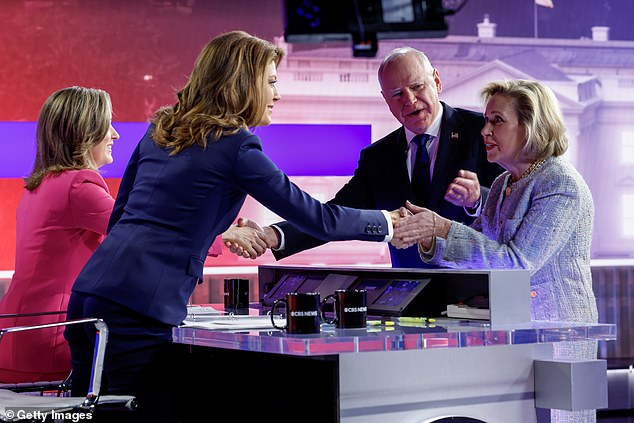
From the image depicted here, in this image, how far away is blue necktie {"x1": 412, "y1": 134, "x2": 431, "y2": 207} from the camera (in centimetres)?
395

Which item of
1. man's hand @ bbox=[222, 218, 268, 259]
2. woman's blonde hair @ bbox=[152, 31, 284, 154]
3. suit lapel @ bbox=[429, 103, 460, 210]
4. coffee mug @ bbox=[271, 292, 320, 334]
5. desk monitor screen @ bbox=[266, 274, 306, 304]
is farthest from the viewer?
suit lapel @ bbox=[429, 103, 460, 210]

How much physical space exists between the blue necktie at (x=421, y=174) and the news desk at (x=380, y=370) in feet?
4.76

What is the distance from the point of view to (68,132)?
3.38 meters

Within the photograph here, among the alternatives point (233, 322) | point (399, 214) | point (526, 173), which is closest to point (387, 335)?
point (233, 322)

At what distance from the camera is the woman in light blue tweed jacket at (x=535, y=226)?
9.06ft

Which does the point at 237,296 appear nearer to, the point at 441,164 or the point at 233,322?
the point at 233,322

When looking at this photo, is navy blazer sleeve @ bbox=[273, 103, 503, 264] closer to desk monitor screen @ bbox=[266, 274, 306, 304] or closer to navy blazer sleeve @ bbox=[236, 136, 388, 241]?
desk monitor screen @ bbox=[266, 274, 306, 304]

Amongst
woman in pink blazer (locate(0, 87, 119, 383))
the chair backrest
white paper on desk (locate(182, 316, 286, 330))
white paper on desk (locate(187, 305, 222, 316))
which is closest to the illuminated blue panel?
woman in pink blazer (locate(0, 87, 119, 383))

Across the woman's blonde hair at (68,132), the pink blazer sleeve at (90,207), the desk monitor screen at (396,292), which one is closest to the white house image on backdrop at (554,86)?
the woman's blonde hair at (68,132)

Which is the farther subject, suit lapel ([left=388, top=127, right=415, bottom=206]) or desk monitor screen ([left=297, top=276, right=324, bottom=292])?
suit lapel ([left=388, top=127, right=415, bottom=206])

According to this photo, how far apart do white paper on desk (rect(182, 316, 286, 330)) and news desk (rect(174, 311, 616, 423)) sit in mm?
66

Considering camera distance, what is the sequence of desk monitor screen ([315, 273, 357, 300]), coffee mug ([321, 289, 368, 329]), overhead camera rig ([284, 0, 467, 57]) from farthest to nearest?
overhead camera rig ([284, 0, 467, 57]) < desk monitor screen ([315, 273, 357, 300]) < coffee mug ([321, 289, 368, 329])

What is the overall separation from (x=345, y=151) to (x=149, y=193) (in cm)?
427

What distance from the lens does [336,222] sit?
8.66 ft
